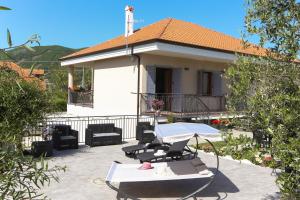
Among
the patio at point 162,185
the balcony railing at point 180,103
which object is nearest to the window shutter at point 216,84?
the balcony railing at point 180,103

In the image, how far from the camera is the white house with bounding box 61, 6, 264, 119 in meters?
16.5

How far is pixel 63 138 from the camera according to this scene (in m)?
11.8

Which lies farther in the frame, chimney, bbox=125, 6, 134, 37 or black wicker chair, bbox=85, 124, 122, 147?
chimney, bbox=125, 6, 134, 37

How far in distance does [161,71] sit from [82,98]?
7.63m

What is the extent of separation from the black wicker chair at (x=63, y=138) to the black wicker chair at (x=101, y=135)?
0.72 metres

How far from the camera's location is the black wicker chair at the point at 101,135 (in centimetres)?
1271

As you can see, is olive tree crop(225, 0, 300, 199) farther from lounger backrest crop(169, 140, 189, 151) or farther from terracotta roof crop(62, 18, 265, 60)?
terracotta roof crop(62, 18, 265, 60)

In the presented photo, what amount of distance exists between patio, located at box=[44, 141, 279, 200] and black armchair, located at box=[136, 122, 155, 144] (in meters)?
3.39

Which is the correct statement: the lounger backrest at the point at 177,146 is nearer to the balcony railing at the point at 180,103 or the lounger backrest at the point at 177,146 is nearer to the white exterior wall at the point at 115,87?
the balcony railing at the point at 180,103

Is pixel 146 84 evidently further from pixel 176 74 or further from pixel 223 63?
pixel 223 63

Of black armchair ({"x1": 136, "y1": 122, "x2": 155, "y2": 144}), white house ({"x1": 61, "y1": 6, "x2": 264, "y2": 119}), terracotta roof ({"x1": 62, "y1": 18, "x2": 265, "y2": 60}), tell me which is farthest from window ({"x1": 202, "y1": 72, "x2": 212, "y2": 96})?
black armchair ({"x1": 136, "y1": 122, "x2": 155, "y2": 144})

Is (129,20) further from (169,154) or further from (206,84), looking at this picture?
(169,154)

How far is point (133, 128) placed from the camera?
16.2 meters

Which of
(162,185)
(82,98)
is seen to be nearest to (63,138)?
(162,185)
